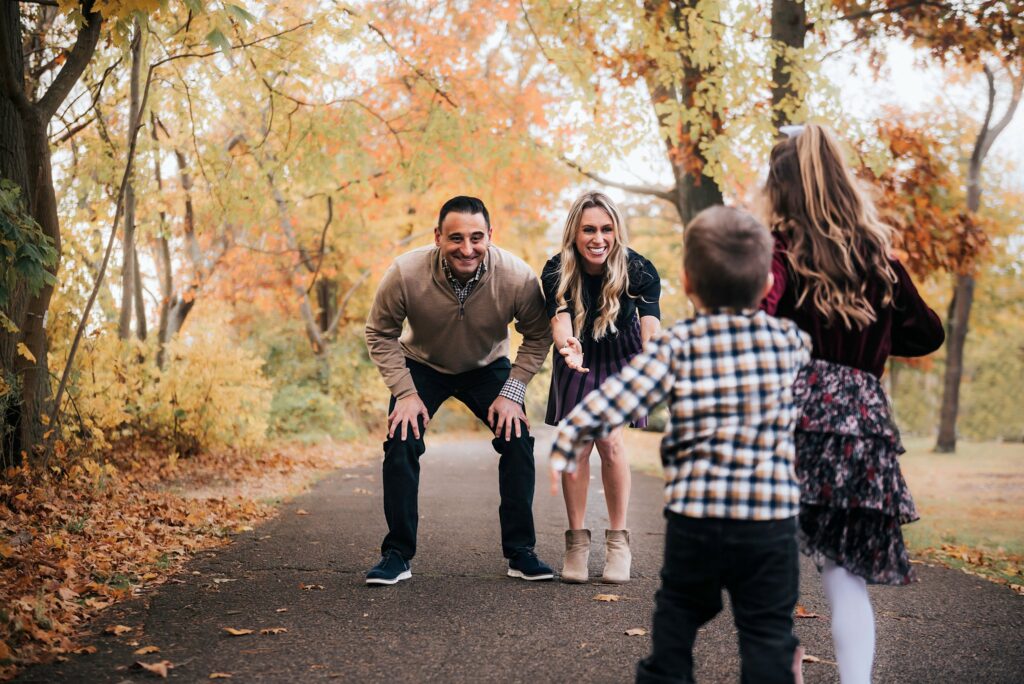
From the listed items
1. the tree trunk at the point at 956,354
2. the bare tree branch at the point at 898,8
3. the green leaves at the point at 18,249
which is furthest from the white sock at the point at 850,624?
the tree trunk at the point at 956,354

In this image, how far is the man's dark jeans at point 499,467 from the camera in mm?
4660

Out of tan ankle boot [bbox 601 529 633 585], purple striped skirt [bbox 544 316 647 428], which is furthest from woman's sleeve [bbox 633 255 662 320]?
tan ankle boot [bbox 601 529 633 585]

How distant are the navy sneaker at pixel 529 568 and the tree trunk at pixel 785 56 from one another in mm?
5240

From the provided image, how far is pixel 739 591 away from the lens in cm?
244

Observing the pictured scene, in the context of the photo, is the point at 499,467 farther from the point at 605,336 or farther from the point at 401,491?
the point at 605,336

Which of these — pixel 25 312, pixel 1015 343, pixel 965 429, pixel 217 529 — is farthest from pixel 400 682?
pixel 965 429

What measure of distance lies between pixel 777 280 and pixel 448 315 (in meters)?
2.38

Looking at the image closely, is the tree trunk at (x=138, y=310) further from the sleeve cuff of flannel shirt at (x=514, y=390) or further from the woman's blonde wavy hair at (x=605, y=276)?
the woman's blonde wavy hair at (x=605, y=276)

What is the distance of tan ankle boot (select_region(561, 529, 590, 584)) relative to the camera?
4.72 m

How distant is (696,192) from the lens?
1088 cm

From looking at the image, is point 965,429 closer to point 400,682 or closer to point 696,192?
point 696,192

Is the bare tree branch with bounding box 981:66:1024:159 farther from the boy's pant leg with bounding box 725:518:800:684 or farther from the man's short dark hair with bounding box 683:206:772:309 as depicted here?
the boy's pant leg with bounding box 725:518:800:684

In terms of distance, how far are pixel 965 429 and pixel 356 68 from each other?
126 feet

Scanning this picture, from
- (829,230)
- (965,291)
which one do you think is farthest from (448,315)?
(965,291)
